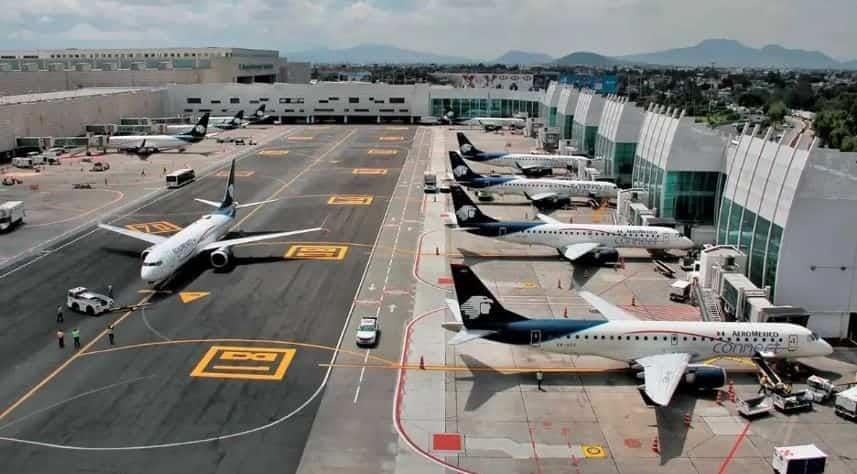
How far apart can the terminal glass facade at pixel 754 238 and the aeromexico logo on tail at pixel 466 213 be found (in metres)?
24.1

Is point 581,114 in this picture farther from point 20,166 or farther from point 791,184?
point 20,166

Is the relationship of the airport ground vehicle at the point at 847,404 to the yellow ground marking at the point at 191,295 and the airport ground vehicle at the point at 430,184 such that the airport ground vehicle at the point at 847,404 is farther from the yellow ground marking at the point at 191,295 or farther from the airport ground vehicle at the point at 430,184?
the airport ground vehicle at the point at 430,184

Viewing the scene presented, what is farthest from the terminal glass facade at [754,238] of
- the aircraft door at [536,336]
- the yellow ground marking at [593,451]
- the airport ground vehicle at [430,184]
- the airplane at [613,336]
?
the airport ground vehicle at [430,184]

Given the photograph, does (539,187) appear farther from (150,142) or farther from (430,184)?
(150,142)

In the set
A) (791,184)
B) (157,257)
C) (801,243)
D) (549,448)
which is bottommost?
(549,448)

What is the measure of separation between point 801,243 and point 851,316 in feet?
23.2

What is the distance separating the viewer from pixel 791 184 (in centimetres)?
5191

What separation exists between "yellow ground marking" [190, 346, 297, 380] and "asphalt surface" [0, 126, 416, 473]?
13 cm

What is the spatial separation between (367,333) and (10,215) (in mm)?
55378

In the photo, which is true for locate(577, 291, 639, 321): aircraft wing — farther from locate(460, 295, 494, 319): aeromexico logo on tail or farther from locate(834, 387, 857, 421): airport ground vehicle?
locate(834, 387, 857, 421): airport ground vehicle

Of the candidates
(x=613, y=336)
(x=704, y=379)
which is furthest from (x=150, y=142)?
(x=704, y=379)

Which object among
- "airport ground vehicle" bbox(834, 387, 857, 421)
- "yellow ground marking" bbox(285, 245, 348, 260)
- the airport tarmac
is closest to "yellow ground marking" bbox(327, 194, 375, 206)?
"yellow ground marking" bbox(285, 245, 348, 260)

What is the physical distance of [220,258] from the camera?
67.4 m

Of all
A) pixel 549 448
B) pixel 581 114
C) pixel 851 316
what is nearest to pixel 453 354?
pixel 549 448
